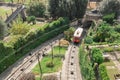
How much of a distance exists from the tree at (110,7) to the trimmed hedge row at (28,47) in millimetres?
14912

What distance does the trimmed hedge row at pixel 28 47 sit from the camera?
69.1 meters

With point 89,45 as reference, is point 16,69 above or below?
below

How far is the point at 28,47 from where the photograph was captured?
79.3m

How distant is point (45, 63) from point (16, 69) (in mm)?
8119

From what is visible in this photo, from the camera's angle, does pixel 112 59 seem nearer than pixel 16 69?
Yes

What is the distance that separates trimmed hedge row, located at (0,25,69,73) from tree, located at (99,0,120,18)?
14912 millimetres

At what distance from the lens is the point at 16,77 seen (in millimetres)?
66875

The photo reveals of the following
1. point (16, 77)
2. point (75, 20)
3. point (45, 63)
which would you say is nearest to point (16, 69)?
point (16, 77)

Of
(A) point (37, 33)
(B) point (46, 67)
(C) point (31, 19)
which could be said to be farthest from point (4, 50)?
(C) point (31, 19)

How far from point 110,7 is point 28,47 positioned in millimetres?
33825

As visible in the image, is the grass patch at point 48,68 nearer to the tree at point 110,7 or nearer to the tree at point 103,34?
the tree at point 103,34

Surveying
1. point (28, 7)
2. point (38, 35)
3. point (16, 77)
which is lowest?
point (16, 77)

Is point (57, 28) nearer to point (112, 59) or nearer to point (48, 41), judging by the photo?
point (48, 41)

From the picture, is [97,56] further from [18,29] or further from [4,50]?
[18,29]
